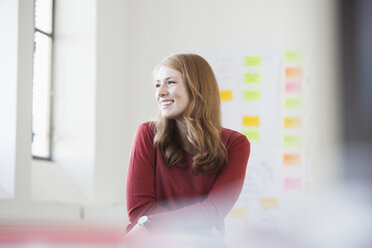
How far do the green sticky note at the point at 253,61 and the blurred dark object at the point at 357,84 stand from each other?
13.5 ft

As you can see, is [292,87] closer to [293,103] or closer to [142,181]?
[293,103]

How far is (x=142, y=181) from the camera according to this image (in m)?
1.65

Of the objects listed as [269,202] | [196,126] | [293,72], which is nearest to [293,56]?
[293,72]

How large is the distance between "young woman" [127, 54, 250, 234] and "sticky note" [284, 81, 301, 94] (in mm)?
2858

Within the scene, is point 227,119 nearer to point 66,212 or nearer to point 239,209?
point 239,209

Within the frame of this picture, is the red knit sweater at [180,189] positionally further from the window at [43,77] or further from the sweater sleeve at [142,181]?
the window at [43,77]

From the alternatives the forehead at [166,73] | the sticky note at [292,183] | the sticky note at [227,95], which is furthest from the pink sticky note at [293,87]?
the forehead at [166,73]

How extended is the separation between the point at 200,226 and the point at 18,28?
8.00ft

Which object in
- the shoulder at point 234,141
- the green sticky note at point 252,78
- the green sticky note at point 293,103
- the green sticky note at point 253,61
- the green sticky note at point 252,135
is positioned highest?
the green sticky note at point 253,61

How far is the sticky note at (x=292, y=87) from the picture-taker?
14.7 ft

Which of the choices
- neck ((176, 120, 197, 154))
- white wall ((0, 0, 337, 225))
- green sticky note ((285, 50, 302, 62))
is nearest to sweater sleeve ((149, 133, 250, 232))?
neck ((176, 120, 197, 154))

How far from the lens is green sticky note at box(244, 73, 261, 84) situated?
454cm

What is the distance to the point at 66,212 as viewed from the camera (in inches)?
157

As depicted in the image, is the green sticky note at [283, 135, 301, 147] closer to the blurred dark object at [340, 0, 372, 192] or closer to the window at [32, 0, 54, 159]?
the window at [32, 0, 54, 159]
